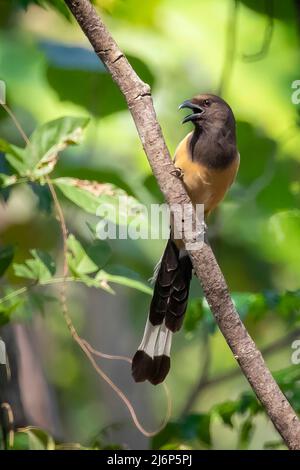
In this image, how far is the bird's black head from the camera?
368 centimetres

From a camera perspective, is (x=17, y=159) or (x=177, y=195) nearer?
(x=177, y=195)

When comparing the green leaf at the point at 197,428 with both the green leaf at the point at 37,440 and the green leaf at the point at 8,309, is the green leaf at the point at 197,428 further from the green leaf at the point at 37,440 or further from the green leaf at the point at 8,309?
the green leaf at the point at 8,309

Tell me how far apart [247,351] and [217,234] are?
2254mm

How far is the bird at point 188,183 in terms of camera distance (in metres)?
3.64

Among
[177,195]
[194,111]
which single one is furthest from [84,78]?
[177,195]

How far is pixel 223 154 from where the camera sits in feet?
12.1

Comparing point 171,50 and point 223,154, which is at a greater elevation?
point 171,50

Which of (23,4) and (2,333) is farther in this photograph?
(2,333)

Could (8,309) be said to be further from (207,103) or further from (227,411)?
(207,103)

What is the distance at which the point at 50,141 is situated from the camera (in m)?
3.28

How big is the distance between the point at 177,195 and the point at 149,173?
62.5 inches
